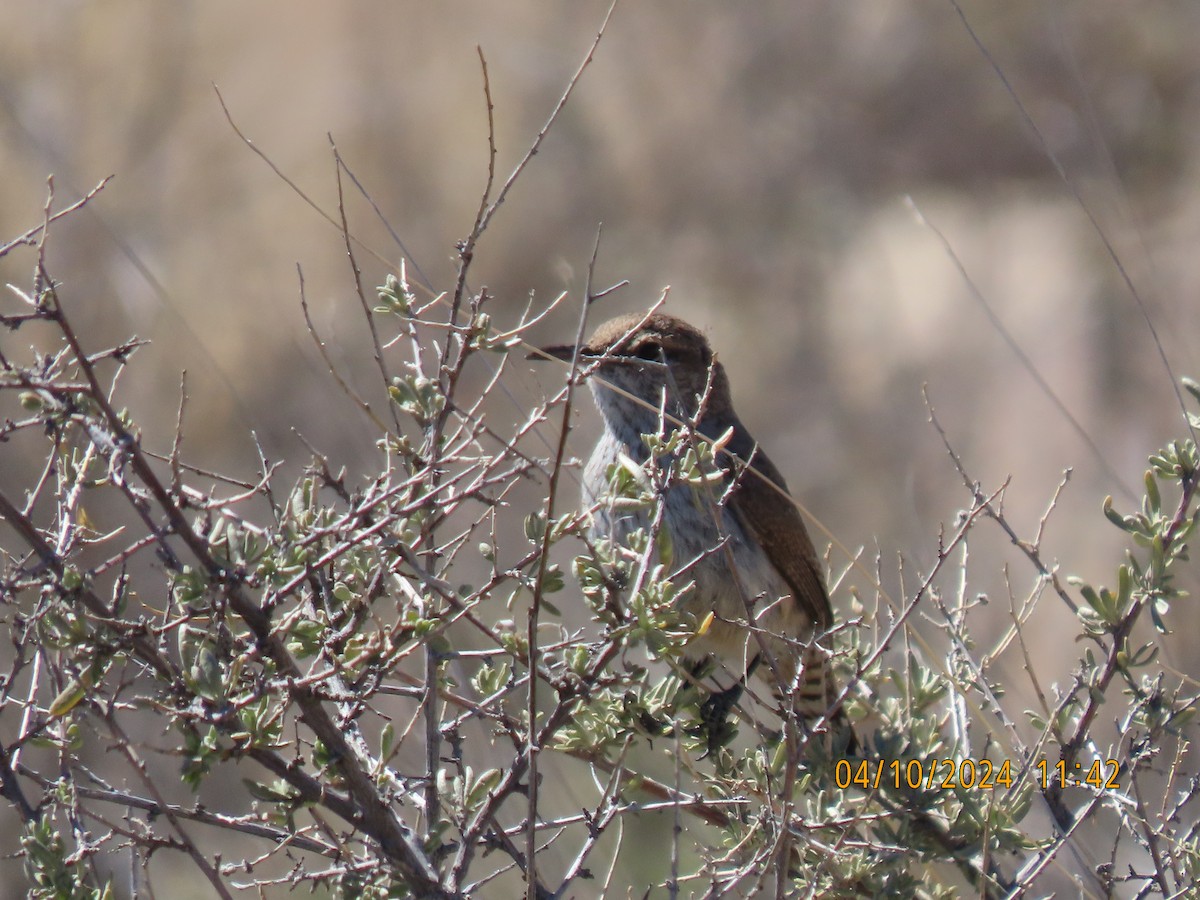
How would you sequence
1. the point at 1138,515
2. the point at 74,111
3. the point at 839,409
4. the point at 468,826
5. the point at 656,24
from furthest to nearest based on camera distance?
the point at 656,24 < the point at 839,409 < the point at 74,111 < the point at 1138,515 < the point at 468,826

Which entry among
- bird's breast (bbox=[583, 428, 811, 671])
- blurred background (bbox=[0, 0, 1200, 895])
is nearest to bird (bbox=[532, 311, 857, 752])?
bird's breast (bbox=[583, 428, 811, 671])

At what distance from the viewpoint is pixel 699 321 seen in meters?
11.5

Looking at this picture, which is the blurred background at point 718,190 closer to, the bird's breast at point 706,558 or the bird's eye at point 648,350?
the bird's breast at point 706,558

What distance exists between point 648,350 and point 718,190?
Answer: 852 cm

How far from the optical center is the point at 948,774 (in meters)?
2.90

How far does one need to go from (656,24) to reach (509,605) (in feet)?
37.7

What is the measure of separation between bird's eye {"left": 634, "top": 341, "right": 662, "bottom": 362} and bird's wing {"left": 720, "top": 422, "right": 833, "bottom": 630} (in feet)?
1.51

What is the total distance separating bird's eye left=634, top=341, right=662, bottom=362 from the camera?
4.16m

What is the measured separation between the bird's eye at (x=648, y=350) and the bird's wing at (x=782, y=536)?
1.51ft

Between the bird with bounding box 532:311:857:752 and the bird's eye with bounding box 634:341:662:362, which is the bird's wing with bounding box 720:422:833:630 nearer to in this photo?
the bird with bounding box 532:311:857:752

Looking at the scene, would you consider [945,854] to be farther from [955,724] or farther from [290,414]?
[290,414]

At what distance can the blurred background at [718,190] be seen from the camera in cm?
1055

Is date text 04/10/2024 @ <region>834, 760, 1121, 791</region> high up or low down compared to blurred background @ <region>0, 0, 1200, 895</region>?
down

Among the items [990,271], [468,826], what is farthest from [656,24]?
[468,826]
